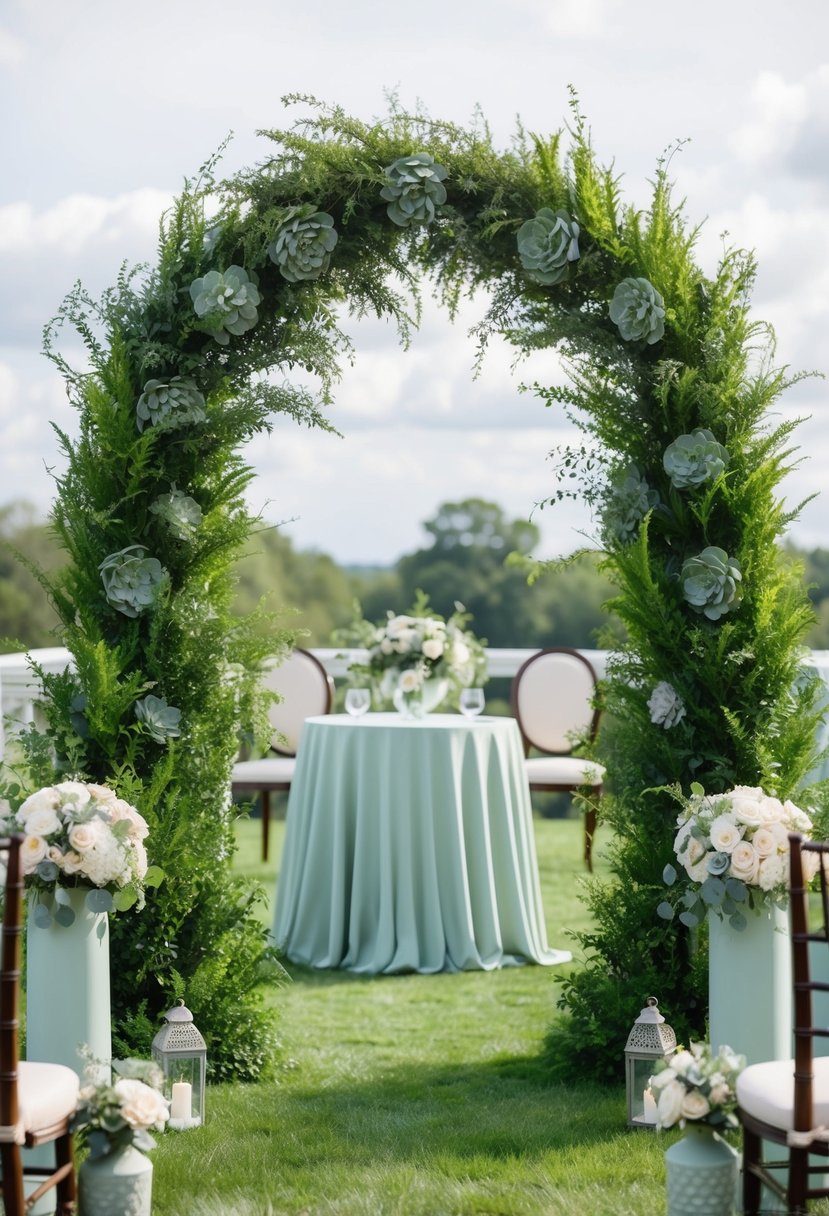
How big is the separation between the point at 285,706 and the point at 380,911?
6.19 feet

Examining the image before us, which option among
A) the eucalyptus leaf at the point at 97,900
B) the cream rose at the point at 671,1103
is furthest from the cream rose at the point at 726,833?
the eucalyptus leaf at the point at 97,900

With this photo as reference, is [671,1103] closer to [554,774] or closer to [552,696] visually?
[554,774]

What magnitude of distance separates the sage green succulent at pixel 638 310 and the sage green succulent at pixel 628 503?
1.31 ft

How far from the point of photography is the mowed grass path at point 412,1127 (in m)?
3.06

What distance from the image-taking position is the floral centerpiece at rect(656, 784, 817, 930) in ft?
11.0

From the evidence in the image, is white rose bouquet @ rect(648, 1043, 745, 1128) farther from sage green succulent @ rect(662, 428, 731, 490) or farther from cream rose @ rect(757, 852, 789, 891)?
sage green succulent @ rect(662, 428, 731, 490)

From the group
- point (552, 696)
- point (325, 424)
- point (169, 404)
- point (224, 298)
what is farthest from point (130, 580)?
point (552, 696)

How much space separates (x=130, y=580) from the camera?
13.1ft

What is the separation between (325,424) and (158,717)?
0.98 m

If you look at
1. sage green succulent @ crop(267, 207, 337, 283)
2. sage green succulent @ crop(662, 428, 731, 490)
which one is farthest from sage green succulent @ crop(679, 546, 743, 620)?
sage green succulent @ crop(267, 207, 337, 283)

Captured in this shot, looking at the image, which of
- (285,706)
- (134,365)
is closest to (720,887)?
(134,365)

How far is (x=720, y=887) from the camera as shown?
11.1 feet

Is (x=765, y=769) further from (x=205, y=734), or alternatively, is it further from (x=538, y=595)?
(x=538, y=595)

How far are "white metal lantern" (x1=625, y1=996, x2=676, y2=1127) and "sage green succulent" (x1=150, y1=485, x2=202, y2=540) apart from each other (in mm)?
1829
